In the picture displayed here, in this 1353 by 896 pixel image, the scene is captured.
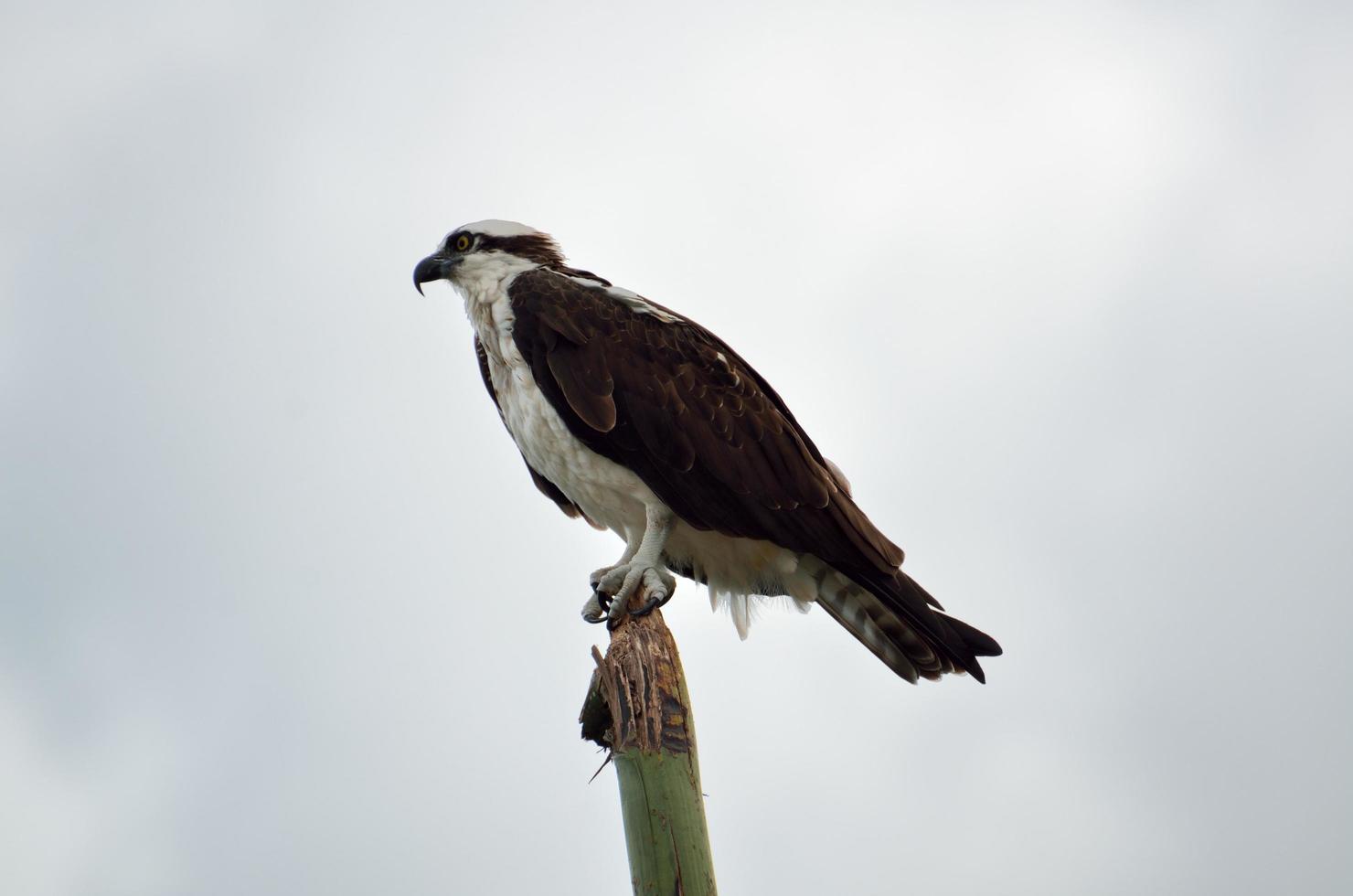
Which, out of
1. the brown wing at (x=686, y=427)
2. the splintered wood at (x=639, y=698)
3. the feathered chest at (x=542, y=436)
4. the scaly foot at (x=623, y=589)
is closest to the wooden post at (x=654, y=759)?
the splintered wood at (x=639, y=698)

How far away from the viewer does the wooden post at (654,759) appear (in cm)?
439

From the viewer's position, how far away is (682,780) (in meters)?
4.55

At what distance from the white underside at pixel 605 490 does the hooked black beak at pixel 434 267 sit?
0.62 feet

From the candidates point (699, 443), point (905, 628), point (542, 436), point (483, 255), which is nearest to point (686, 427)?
point (699, 443)

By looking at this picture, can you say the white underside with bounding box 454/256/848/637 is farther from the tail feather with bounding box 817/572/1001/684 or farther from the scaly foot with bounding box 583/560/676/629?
the scaly foot with bounding box 583/560/676/629

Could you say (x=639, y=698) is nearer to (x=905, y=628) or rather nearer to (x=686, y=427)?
(x=686, y=427)

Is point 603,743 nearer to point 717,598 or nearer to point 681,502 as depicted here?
point 681,502

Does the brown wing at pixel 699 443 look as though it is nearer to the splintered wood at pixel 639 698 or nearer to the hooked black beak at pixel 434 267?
the hooked black beak at pixel 434 267

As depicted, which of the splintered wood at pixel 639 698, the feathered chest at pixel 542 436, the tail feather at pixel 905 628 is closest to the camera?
the splintered wood at pixel 639 698

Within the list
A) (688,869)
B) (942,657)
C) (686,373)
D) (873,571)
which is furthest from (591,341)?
(688,869)

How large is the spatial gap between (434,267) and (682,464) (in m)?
1.92

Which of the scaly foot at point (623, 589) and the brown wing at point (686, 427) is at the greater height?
A: the brown wing at point (686, 427)

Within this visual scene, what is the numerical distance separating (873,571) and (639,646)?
1523mm

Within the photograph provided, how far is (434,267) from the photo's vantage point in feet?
23.4
